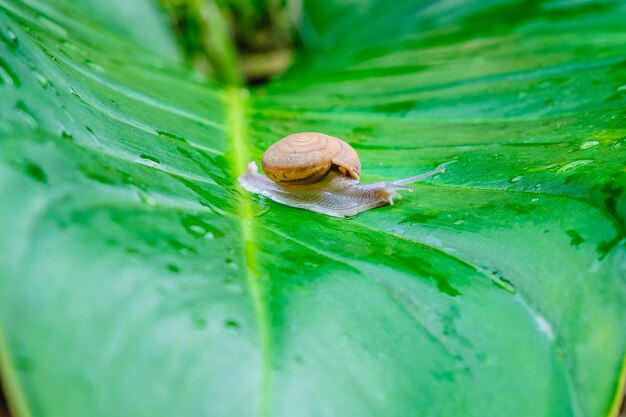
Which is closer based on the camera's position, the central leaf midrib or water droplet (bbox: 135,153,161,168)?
the central leaf midrib

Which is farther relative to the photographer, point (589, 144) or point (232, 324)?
point (589, 144)

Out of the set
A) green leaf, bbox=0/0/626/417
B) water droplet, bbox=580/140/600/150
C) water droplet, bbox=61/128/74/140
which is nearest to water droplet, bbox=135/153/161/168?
green leaf, bbox=0/0/626/417

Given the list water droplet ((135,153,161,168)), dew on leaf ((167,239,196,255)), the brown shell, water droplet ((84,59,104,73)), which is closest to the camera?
dew on leaf ((167,239,196,255))

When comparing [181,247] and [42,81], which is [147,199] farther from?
[42,81]

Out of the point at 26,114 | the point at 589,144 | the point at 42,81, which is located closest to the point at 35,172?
the point at 26,114

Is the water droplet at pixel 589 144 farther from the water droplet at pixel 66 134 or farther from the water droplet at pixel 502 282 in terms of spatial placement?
the water droplet at pixel 66 134

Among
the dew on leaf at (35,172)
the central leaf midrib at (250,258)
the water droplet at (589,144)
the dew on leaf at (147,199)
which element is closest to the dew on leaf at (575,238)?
the water droplet at (589,144)

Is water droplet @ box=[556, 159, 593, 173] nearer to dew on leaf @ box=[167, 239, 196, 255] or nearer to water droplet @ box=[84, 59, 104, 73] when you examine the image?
dew on leaf @ box=[167, 239, 196, 255]
